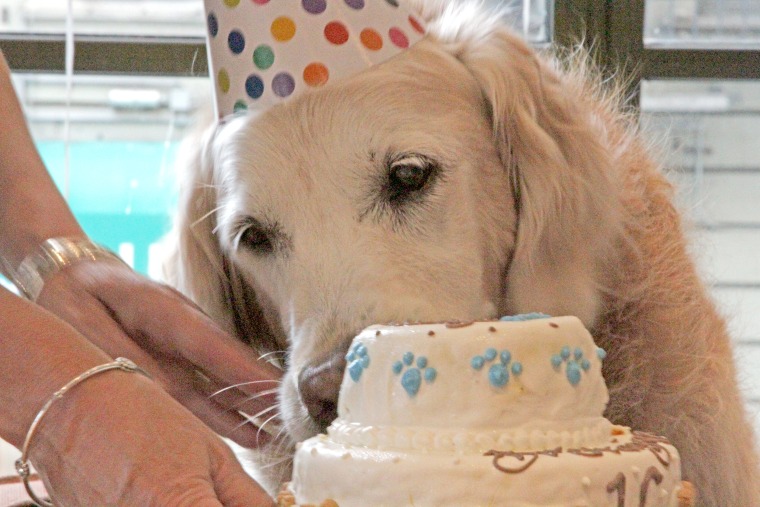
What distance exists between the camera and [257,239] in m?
1.58

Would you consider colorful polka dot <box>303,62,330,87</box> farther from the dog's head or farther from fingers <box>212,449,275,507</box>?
fingers <box>212,449,275,507</box>

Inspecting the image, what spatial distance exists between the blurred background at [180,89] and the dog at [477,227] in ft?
3.27

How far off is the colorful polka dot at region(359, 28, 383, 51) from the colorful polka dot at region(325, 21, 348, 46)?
0.14ft

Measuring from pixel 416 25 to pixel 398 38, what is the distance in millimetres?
79

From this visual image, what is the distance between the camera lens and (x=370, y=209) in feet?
4.81

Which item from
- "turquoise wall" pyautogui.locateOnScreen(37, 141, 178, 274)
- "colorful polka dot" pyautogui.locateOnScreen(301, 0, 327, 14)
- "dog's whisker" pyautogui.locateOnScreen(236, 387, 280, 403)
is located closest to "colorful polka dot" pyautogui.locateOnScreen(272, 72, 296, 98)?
"colorful polka dot" pyautogui.locateOnScreen(301, 0, 327, 14)

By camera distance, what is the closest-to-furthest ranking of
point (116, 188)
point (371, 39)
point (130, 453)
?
1. point (130, 453)
2. point (371, 39)
3. point (116, 188)

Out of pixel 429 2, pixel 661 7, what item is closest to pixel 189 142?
pixel 429 2

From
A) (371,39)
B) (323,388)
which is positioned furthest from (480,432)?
(371,39)

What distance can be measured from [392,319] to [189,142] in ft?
2.62

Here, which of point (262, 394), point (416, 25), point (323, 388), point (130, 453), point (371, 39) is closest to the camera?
point (130, 453)

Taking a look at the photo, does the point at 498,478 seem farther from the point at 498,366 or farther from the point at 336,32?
the point at 336,32

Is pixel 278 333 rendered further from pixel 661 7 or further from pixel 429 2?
pixel 661 7

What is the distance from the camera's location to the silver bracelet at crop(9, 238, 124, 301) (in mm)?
1432
